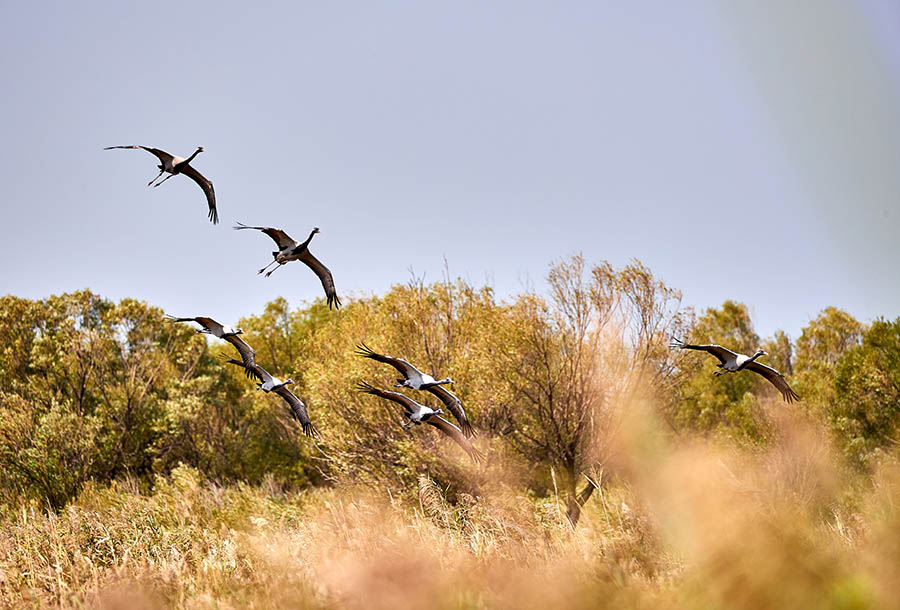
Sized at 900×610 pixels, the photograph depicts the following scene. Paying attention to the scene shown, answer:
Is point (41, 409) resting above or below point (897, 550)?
below

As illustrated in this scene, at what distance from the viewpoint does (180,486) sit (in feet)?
66.1

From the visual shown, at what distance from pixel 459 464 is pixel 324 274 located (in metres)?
9.47

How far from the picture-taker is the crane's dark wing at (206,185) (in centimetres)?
825

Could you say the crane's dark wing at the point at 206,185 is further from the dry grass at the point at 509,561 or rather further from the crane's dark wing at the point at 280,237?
the dry grass at the point at 509,561

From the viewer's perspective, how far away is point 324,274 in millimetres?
8617

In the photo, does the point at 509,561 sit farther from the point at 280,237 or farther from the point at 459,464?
the point at 459,464

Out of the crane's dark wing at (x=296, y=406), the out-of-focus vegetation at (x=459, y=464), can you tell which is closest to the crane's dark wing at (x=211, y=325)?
the crane's dark wing at (x=296, y=406)

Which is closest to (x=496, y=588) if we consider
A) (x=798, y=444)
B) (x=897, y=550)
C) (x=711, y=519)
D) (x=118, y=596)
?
(x=711, y=519)

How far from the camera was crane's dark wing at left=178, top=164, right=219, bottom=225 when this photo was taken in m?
8.25

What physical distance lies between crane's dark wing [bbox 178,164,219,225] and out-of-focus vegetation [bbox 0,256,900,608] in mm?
5038

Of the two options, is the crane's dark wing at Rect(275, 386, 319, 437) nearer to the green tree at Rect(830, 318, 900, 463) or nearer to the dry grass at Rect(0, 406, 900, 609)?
the dry grass at Rect(0, 406, 900, 609)

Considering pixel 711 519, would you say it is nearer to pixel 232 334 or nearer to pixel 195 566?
pixel 232 334

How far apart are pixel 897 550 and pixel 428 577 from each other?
3.94m

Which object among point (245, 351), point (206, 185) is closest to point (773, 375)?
point (245, 351)
